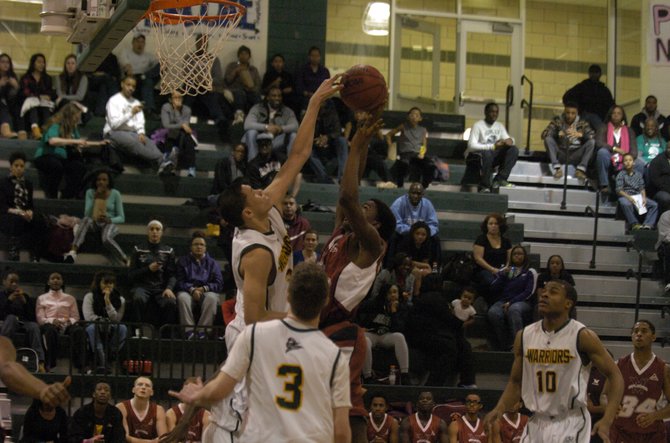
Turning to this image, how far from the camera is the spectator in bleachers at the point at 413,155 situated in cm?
1617

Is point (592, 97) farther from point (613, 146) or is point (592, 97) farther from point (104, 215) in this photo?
point (104, 215)

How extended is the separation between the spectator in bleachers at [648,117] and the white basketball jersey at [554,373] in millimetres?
10463

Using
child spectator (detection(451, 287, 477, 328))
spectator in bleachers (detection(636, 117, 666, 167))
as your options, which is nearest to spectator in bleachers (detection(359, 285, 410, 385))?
child spectator (detection(451, 287, 477, 328))

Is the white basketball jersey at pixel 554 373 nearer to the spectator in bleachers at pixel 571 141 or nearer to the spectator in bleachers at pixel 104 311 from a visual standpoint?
the spectator in bleachers at pixel 104 311

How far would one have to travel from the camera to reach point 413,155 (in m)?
16.3

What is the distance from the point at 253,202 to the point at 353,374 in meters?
1.21

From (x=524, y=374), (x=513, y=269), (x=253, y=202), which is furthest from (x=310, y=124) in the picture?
(x=513, y=269)

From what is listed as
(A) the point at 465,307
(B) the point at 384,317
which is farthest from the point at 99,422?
(A) the point at 465,307

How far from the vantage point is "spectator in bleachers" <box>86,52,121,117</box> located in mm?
16391

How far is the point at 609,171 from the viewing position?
664 inches

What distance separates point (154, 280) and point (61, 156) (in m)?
2.76

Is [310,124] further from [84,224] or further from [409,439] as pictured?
[84,224]

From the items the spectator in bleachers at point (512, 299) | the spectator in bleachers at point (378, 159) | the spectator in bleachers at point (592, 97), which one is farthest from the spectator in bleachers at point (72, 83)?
the spectator in bleachers at point (592, 97)

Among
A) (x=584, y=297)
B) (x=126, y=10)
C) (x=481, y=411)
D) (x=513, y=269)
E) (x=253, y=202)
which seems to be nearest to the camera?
(x=253, y=202)
